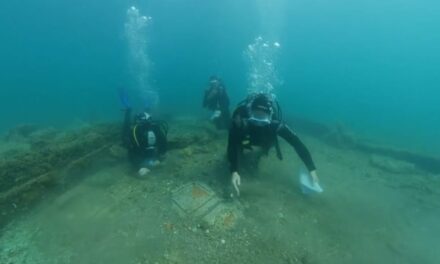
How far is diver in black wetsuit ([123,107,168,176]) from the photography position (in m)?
6.45

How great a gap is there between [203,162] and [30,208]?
3.30 m

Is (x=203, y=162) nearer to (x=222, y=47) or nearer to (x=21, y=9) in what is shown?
(x=222, y=47)

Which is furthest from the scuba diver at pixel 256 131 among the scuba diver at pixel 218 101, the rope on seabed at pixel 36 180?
the scuba diver at pixel 218 101

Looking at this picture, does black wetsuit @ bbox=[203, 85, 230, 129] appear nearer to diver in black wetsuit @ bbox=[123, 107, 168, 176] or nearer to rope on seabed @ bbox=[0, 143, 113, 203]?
diver in black wetsuit @ bbox=[123, 107, 168, 176]

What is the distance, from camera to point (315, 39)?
158000 millimetres

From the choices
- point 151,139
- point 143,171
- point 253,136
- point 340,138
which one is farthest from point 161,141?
point 340,138

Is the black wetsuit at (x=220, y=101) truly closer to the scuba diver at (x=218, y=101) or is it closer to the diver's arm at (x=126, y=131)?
the scuba diver at (x=218, y=101)

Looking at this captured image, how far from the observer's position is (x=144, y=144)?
254 inches

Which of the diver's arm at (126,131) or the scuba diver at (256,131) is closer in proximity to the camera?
the scuba diver at (256,131)

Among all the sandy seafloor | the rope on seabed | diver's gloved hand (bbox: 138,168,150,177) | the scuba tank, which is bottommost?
the sandy seafloor

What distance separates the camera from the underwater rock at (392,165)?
28.1 feet

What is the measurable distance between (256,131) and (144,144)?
2444 millimetres

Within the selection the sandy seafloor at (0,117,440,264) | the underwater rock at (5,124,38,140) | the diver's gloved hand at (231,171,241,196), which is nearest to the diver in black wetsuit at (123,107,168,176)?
the sandy seafloor at (0,117,440,264)

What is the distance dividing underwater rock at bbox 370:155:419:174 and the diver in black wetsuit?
6.23 metres
